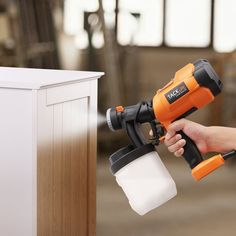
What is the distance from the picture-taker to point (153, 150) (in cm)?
188

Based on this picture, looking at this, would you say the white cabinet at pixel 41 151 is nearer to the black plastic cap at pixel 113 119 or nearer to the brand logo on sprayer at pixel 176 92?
the black plastic cap at pixel 113 119

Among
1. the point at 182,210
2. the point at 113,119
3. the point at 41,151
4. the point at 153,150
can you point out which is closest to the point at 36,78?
the point at 41,151

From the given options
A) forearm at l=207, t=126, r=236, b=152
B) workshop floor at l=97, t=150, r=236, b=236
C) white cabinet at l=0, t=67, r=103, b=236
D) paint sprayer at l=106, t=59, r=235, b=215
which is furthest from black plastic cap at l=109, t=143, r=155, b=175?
workshop floor at l=97, t=150, r=236, b=236

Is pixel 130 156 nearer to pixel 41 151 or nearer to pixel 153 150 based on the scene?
pixel 153 150

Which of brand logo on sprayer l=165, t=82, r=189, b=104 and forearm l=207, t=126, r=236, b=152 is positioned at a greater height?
brand logo on sprayer l=165, t=82, r=189, b=104

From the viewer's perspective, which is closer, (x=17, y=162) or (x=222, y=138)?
(x=222, y=138)

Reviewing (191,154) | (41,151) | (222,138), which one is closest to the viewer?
(191,154)

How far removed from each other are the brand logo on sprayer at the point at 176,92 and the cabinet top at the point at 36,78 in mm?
563

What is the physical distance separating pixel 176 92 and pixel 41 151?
66 cm

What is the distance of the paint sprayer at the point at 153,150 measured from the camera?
1.81 metres

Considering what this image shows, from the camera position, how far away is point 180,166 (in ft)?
16.8

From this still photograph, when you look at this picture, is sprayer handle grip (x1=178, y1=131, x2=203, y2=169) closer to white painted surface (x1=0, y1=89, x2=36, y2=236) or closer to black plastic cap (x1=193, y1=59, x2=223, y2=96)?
black plastic cap (x1=193, y1=59, x2=223, y2=96)

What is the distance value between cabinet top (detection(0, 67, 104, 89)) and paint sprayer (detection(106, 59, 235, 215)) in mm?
429

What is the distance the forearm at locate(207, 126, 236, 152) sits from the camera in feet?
6.52
